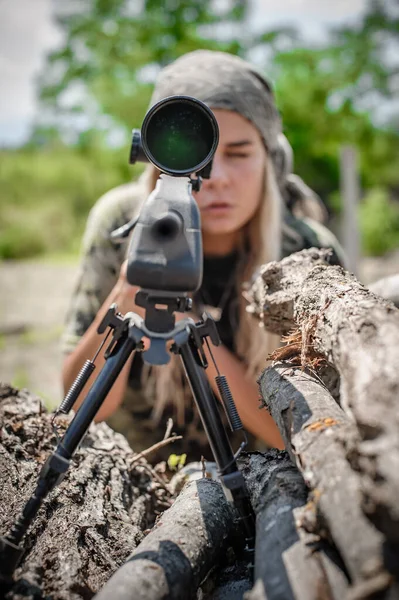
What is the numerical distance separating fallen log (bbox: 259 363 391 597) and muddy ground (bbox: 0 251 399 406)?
5.92 ft

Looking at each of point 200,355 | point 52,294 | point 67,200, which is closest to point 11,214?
point 67,200

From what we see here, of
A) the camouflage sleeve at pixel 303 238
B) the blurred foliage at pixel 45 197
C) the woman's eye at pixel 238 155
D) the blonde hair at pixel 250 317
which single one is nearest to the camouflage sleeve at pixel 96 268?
the blonde hair at pixel 250 317

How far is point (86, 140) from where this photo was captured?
11.8m

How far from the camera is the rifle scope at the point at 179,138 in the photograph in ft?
3.64

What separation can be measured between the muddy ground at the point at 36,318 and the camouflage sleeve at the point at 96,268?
535mm

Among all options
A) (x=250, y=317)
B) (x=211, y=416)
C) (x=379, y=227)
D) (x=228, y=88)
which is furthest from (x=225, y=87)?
(x=379, y=227)

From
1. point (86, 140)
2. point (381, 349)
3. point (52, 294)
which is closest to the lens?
point (381, 349)

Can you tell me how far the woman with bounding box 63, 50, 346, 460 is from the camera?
7.01ft

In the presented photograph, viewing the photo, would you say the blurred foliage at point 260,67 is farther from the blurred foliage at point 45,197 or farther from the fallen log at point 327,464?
the fallen log at point 327,464

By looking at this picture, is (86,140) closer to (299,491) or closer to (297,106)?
(297,106)

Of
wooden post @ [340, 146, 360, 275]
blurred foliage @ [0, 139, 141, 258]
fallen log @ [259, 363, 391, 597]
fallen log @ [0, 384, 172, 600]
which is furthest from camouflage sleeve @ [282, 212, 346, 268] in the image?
blurred foliage @ [0, 139, 141, 258]

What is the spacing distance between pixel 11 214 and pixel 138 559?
17.5 m

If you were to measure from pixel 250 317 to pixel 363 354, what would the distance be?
1.38 metres

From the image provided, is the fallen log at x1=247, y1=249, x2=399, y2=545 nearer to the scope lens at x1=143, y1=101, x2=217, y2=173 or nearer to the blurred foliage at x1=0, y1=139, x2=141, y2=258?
the scope lens at x1=143, y1=101, x2=217, y2=173
